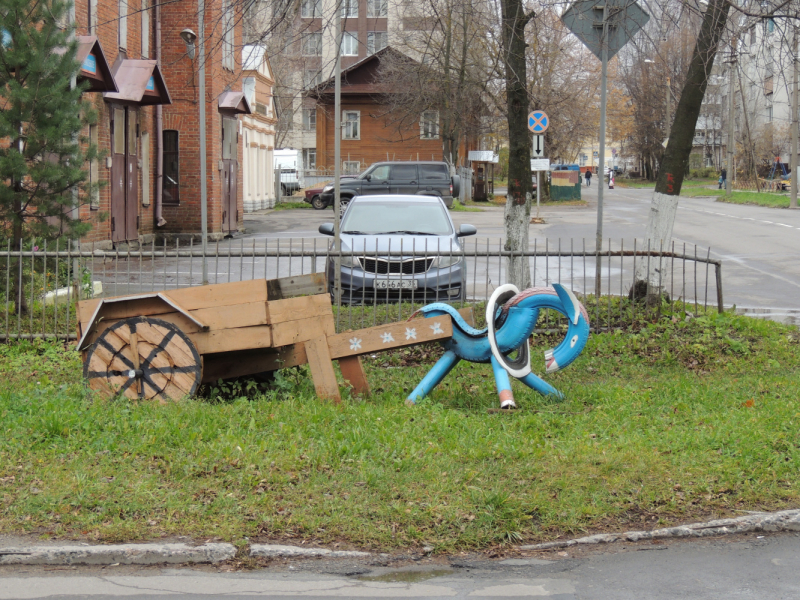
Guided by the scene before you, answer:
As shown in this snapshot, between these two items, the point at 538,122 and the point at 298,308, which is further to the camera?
the point at 538,122

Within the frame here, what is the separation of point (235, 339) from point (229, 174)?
824 inches

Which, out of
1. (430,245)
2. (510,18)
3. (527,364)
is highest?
(510,18)

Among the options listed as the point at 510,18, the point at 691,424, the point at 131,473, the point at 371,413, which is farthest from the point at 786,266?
the point at 131,473

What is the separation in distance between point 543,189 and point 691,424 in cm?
4620

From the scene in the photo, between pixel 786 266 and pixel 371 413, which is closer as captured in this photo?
pixel 371 413

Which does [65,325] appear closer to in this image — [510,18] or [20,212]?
[20,212]

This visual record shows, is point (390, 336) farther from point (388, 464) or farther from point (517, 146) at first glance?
point (517, 146)

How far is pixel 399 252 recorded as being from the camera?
1039 cm

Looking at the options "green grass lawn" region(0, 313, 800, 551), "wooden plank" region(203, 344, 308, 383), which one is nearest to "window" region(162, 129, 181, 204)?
"green grass lawn" region(0, 313, 800, 551)

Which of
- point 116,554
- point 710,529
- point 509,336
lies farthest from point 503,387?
point 116,554

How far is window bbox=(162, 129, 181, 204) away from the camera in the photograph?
24406 mm

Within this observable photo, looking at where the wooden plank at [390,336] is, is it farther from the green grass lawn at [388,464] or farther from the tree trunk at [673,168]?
the tree trunk at [673,168]

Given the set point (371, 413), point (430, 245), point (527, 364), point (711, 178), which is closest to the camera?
point (371, 413)

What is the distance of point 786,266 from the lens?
18.1m
